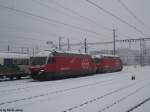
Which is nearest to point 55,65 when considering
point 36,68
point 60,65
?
point 60,65

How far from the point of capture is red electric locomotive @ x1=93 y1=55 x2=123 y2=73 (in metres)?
43.7

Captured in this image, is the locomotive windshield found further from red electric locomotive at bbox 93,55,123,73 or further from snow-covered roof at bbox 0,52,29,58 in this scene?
red electric locomotive at bbox 93,55,123,73

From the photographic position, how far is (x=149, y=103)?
12289 millimetres

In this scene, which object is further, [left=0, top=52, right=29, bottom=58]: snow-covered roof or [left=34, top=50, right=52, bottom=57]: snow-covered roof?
[left=0, top=52, right=29, bottom=58]: snow-covered roof

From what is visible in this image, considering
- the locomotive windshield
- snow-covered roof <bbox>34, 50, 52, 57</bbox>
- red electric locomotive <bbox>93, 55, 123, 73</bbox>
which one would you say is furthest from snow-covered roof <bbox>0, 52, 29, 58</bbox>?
red electric locomotive <bbox>93, 55, 123, 73</bbox>

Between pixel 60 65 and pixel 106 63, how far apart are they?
18.1 meters

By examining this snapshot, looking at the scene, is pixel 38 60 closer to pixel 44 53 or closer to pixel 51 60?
pixel 44 53

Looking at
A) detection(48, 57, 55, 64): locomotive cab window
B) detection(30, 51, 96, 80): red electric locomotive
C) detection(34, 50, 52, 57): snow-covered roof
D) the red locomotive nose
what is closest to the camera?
the red locomotive nose

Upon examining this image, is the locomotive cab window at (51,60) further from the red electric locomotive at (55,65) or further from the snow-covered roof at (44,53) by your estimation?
the snow-covered roof at (44,53)

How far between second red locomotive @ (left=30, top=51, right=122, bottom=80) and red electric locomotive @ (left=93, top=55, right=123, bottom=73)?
74cm

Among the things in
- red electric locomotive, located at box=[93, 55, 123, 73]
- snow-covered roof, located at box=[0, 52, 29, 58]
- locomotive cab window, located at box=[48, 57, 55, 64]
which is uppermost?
snow-covered roof, located at box=[0, 52, 29, 58]

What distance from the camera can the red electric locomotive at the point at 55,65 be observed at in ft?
90.1

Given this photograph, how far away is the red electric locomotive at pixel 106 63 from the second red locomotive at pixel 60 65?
2.43 feet

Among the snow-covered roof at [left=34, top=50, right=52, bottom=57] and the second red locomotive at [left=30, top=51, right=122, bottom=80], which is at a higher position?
the snow-covered roof at [left=34, top=50, right=52, bottom=57]
